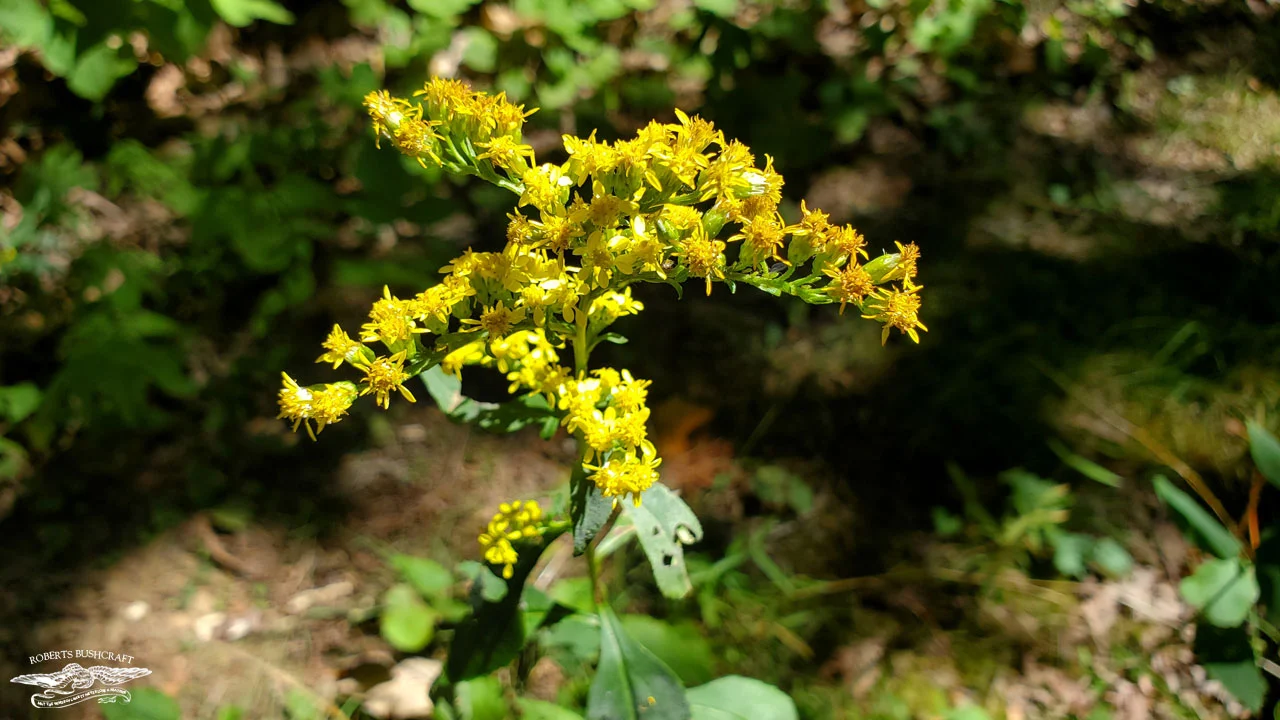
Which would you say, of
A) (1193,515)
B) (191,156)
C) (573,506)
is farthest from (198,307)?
(1193,515)

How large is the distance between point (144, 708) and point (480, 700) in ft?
2.68

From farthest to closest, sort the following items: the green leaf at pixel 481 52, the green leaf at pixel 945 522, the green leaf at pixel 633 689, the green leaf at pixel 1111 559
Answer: the green leaf at pixel 481 52
the green leaf at pixel 945 522
the green leaf at pixel 1111 559
the green leaf at pixel 633 689

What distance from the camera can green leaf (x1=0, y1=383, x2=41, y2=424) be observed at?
2.46 m

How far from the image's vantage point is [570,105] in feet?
10.8

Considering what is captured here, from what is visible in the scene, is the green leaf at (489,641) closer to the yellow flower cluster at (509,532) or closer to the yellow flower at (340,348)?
the yellow flower cluster at (509,532)

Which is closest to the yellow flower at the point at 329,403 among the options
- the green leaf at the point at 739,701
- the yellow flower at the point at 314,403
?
the yellow flower at the point at 314,403

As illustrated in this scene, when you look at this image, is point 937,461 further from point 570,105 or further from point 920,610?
point 570,105

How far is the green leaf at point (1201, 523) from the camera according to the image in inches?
77.8

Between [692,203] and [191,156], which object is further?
[191,156]

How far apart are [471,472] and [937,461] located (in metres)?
1.56

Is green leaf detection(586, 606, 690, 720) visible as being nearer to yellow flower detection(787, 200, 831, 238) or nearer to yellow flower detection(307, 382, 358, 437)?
yellow flower detection(307, 382, 358, 437)

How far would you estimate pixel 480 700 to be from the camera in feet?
6.00

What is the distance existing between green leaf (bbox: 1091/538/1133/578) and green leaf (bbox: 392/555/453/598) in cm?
193

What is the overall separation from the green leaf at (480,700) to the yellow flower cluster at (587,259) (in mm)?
625
